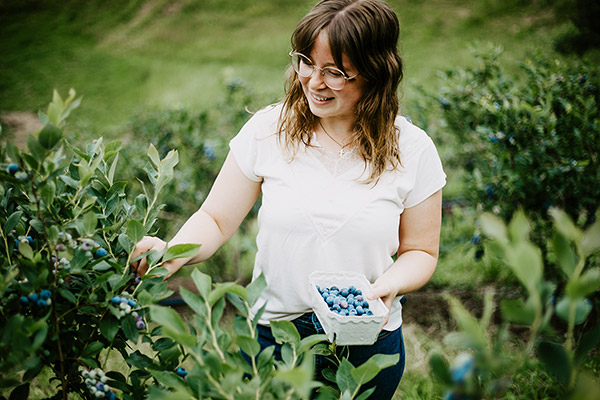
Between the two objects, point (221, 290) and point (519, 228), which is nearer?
point (519, 228)

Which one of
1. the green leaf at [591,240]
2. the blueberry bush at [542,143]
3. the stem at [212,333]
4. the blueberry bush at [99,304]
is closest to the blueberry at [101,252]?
the blueberry bush at [99,304]

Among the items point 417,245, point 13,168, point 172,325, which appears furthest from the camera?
point 417,245

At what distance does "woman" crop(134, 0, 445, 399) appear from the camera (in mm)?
1402

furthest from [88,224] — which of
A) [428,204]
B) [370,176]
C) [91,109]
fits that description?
[91,109]

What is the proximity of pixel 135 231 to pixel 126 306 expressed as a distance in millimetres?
150

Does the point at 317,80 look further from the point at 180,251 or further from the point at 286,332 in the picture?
the point at 286,332

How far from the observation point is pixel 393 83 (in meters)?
1.54

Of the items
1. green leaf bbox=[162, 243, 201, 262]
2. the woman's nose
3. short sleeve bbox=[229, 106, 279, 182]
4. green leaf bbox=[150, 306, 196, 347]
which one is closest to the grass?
short sleeve bbox=[229, 106, 279, 182]

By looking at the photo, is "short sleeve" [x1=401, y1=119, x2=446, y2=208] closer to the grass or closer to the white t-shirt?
the white t-shirt

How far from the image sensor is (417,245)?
1507 mm

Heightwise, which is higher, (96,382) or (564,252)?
(564,252)

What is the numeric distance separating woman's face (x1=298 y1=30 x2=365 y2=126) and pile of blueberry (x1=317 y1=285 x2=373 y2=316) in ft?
1.67

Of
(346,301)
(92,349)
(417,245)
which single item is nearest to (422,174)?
(417,245)

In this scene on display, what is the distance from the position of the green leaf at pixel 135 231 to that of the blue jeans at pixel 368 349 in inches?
24.3
